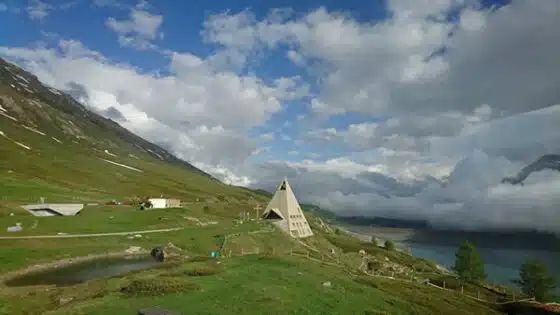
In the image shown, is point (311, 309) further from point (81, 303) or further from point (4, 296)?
point (4, 296)

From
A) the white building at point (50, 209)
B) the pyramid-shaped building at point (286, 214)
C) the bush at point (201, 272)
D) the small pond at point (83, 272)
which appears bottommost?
the small pond at point (83, 272)

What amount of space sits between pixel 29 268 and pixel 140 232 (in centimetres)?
2985

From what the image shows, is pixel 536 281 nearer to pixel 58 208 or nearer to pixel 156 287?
pixel 156 287

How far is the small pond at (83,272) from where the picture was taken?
4437 cm

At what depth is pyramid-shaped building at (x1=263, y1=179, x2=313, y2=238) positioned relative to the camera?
120 meters

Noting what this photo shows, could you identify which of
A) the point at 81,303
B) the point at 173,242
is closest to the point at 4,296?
the point at 81,303

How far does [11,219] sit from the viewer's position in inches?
2835

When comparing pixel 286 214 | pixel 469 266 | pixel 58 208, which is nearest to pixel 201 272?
pixel 58 208

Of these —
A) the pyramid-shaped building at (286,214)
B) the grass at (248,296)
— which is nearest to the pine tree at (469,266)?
the pyramid-shaped building at (286,214)

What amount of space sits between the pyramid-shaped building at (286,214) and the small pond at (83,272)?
62017 mm

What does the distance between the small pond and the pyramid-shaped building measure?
6202cm

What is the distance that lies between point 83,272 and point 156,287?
24.3 meters

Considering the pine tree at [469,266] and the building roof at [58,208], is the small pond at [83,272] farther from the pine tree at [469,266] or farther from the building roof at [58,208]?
the pine tree at [469,266]

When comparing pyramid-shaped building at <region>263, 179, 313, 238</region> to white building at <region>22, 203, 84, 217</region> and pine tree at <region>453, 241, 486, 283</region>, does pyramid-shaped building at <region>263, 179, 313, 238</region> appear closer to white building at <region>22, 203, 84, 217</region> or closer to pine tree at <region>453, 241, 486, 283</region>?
pine tree at <region>453, 241, 486, 283</region>
